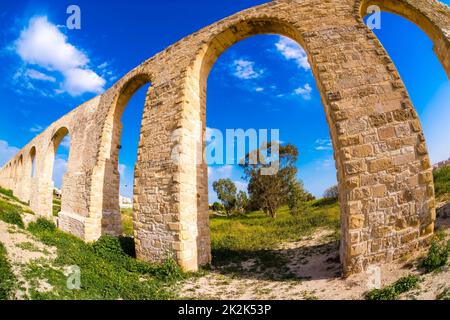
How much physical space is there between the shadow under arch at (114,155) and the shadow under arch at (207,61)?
2.65 meters

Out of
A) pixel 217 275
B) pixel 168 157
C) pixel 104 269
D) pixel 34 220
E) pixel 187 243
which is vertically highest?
pixel 168 157

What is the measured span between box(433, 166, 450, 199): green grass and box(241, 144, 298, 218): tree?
13.4 meters

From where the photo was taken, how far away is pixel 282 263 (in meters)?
6.71

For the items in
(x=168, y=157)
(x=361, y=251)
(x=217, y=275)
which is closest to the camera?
(x=361, y=251)

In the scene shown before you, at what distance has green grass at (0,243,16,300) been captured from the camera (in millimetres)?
3234

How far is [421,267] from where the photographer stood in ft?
12.2

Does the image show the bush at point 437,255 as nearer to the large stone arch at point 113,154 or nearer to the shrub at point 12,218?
the large stone arch at point 113,154

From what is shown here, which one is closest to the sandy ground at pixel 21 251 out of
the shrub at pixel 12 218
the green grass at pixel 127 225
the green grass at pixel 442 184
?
the shrub at pixel 12 218

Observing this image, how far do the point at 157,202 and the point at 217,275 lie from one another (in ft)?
8.15

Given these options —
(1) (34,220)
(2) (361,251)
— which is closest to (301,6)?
(2) (361,251)

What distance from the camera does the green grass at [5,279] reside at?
3.23 metres

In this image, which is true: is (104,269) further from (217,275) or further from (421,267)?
(421,267)

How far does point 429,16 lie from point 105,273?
32.6 feet

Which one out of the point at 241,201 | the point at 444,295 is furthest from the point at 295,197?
the point at 444,295
